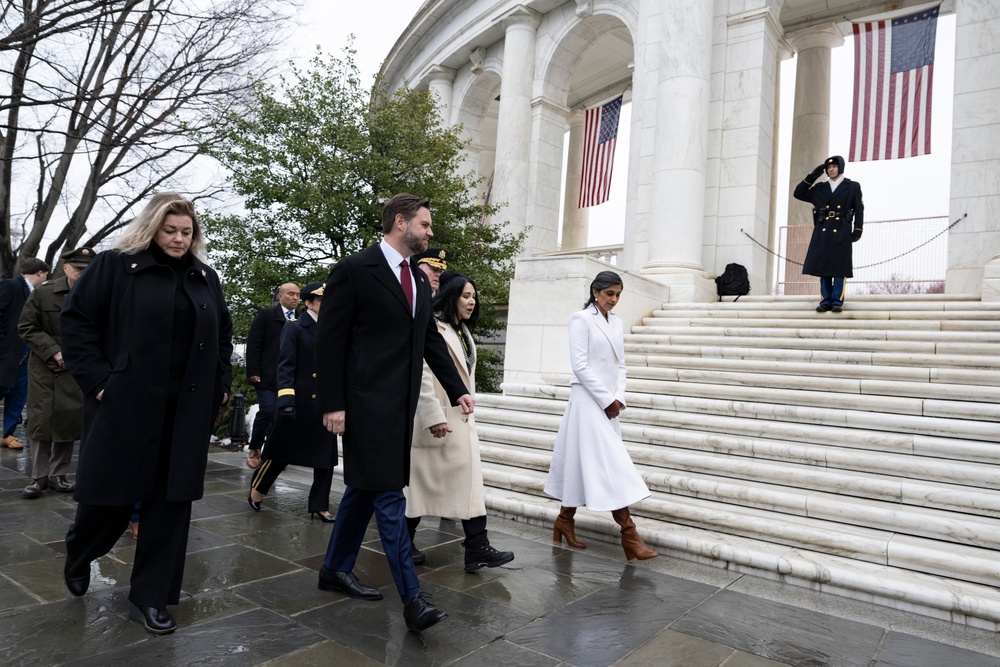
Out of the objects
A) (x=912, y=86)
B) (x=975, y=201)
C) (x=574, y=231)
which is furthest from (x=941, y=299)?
(x=574, y=231)

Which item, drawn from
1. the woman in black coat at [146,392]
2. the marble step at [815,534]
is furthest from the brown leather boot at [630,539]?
the woman in black coat at [146,392]

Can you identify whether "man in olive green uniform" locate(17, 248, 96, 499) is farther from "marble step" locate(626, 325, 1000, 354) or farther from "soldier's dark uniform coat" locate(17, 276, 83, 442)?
"marble step" locate(626, 325, 1000, 354)

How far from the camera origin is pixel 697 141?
12750mm

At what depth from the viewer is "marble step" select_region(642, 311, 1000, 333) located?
832 cm

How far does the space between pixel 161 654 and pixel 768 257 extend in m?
13.6

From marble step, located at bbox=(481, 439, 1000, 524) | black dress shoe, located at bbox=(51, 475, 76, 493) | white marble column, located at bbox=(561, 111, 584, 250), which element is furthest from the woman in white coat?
white marble column, located at bbox=(561, 111, 584, 250)

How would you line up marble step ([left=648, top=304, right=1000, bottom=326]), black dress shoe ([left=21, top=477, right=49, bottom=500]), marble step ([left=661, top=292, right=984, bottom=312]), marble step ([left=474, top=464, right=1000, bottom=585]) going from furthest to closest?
marble step ([left=661, top=292, right=984, bottom=312]), marble step ([left=648, top=304, right=1000, bottom=326]), black dress shoe ([left=21, top=477, right=49, bottom=500]), marble step ([left=474, top=464, right=1000, bottom=585])

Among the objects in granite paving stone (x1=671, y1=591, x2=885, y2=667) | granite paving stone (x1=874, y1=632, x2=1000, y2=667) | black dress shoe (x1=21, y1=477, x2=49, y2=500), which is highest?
granite paving stone (x1=874, y1=632, x2=1000, y2=667)

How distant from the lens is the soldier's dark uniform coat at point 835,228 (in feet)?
31.3

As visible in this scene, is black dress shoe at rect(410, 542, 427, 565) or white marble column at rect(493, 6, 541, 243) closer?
black dress shoe at rect(410, 542, 427, 565)

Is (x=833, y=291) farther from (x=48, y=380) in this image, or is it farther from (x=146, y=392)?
(x=48, y=380)

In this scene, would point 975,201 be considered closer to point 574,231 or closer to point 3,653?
point 3,653

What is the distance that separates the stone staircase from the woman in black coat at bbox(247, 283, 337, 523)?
4.99 ft

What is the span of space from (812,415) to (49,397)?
689 cm
